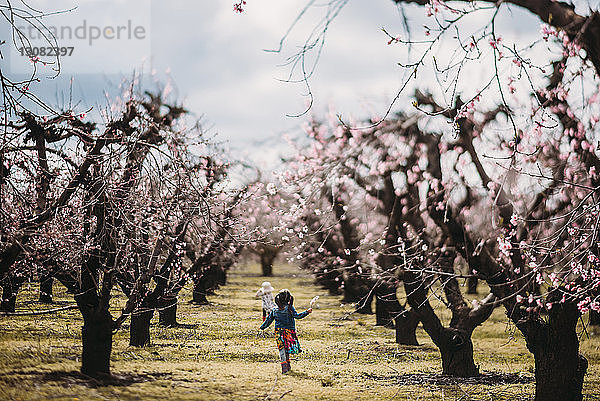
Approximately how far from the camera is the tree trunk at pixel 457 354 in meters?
10.0

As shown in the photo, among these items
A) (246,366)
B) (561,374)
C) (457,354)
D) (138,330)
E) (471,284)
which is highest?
(471,284)

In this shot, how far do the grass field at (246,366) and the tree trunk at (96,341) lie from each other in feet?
0.73

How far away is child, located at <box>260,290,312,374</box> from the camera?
32.8ft

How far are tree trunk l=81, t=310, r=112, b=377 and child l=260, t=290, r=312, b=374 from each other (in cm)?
296

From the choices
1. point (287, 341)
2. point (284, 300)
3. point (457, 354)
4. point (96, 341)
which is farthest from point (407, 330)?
point (96, 341)

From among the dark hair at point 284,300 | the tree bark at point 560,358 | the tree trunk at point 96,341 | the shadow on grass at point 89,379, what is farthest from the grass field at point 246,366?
the dark hair at point 284,300

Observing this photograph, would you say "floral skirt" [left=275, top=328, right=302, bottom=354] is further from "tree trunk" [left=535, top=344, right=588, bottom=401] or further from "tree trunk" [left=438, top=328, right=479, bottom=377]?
"tree trunk" [left=535, top=344, right=588, bottom=401]

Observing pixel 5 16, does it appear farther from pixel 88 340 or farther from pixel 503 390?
pixel 503 390

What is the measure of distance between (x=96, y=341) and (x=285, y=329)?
11.3 ft

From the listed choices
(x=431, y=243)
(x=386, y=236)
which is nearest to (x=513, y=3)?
(x=386, y=236)

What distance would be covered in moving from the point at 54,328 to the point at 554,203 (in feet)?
34.0

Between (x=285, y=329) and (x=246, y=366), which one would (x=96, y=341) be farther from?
(x=285, y=329)

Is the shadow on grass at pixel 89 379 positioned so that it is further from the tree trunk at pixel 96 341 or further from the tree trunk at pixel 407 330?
the tree trunk at pixel 407 330

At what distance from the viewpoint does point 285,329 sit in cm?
1023
